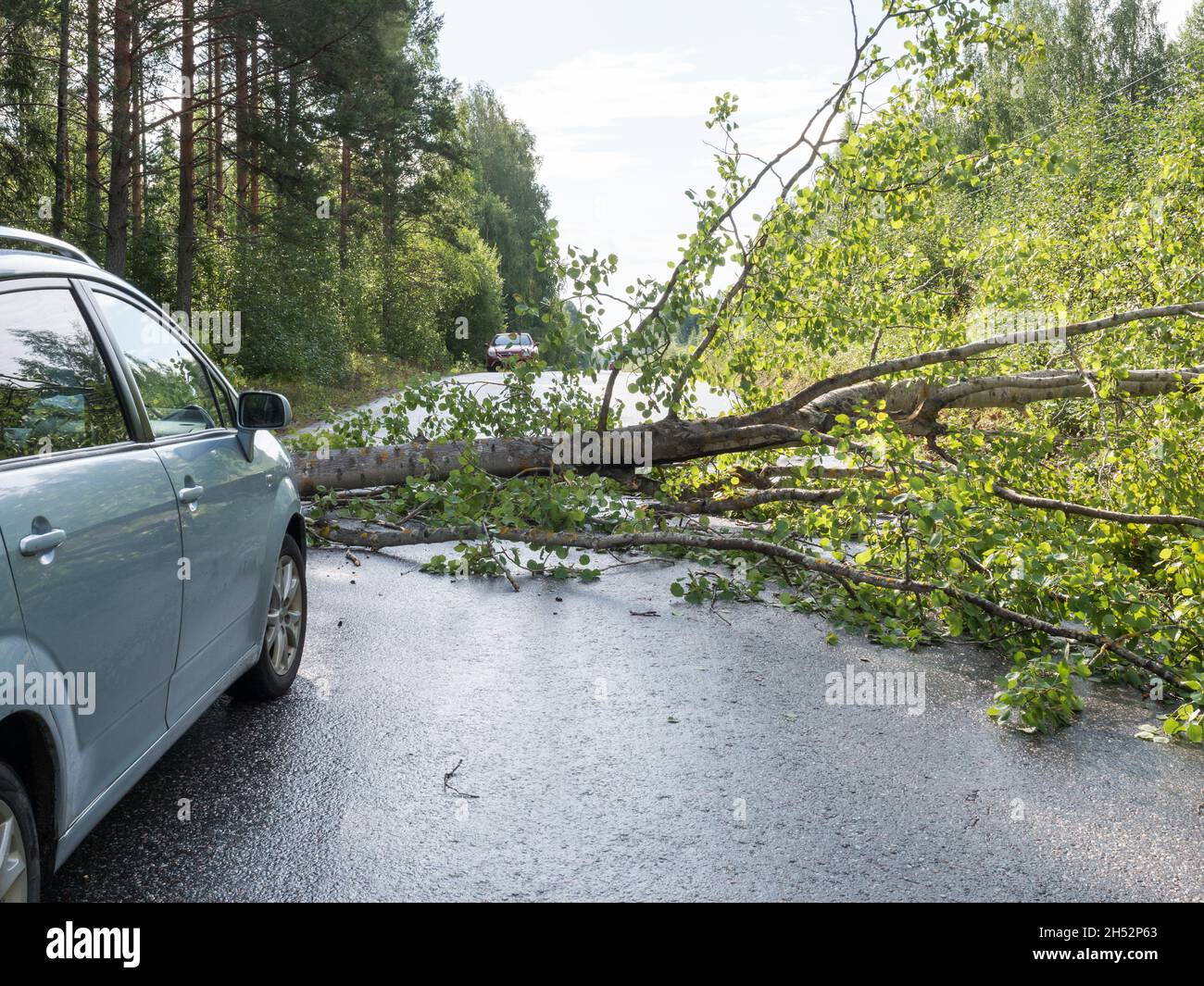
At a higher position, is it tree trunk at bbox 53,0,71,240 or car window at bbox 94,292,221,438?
tree trunk at bbox 53,0,71,240

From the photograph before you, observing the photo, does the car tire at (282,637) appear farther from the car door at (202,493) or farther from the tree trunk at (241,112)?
the tree trunk at (241,112)

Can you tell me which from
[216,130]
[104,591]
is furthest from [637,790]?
[216,130]

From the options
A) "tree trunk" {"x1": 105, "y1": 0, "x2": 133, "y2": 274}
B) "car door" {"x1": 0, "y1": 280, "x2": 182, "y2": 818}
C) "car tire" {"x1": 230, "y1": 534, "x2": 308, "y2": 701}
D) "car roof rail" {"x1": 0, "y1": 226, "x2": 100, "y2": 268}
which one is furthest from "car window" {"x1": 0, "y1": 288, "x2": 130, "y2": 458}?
"tree trunk" {"x1": 105, "y1": 0, "x2": 133, "y2": 274}

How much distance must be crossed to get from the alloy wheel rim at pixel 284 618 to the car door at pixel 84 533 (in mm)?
1529

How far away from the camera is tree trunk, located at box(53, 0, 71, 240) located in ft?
62.3

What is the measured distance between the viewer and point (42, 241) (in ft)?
11.2

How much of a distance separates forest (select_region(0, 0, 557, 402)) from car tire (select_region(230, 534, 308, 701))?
12.9 ft

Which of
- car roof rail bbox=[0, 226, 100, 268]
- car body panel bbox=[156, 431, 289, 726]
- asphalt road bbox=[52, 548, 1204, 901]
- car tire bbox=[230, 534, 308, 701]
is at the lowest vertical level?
asphalt road bbox=[52, 548, 1204, 901]

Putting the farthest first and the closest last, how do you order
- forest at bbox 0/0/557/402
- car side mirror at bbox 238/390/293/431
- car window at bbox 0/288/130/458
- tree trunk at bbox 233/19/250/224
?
1. tree trunk at bbox 233/19/250/224
2. forest at bbox 0/0/557/402
3. car side mirror at bbox 238/390/293/431
4. car window at bbox 0/288/130/458

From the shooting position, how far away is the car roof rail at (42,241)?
10.4ft

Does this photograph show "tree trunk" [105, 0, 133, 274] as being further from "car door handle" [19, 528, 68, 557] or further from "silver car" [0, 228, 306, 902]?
"car door handle" [19, 528, 68, 557]

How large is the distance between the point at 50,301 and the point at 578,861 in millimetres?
2401
